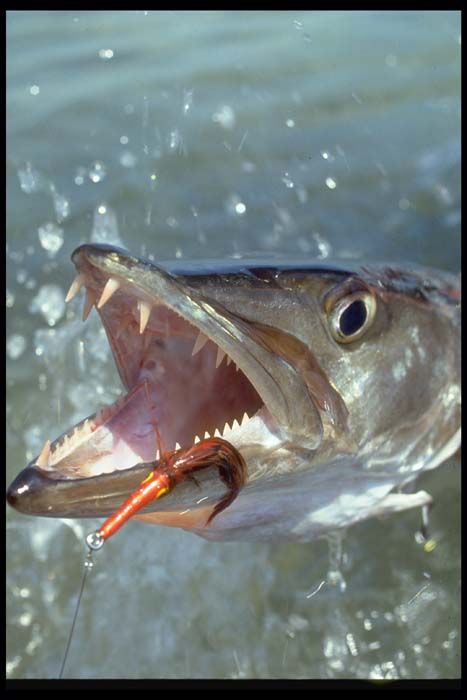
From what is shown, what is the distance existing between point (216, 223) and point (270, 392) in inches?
132

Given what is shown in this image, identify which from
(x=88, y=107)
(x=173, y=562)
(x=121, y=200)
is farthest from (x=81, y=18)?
(x=173, y=562)

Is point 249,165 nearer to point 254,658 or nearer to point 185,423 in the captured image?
point 254,658

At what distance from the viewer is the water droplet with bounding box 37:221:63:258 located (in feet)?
16.3

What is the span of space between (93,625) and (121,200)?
107 inches

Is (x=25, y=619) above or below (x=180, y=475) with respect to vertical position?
above

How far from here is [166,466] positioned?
75.0 inches

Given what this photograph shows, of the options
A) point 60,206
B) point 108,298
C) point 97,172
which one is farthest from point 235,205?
point 108,298

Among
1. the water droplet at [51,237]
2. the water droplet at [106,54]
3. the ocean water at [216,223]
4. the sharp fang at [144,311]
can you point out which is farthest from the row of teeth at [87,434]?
the water droplet at [106,54]

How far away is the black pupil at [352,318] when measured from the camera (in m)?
2.28

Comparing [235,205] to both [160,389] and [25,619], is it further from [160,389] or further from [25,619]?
[160,389]

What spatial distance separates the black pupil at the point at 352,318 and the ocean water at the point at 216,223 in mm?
433

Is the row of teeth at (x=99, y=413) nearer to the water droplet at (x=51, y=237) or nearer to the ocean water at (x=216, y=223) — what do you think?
the ocean water at (x=216, y=223)

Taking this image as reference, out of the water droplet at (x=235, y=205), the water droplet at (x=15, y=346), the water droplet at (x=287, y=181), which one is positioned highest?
the water droplet at (x=287, y=181)

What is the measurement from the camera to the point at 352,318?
90.7 inches
